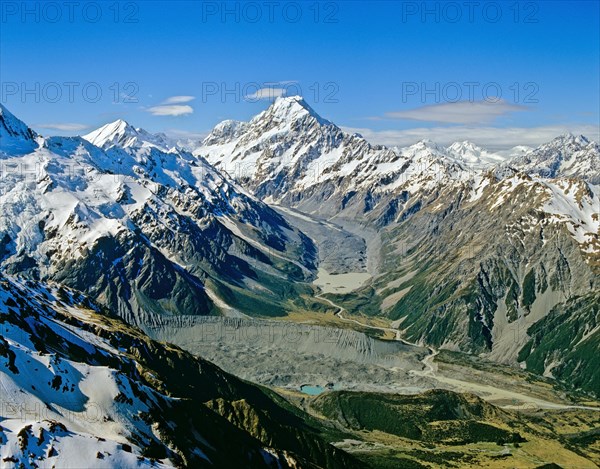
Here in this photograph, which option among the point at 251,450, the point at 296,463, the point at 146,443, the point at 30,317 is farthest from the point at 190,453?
the point at 30,317

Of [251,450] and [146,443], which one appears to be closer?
[146,443]

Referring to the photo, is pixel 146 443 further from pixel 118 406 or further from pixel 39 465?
pixel 39 465

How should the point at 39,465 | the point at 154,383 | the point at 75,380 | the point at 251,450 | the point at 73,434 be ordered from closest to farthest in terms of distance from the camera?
the point at 39,465
the point at 73,434
the point at 75,380
the point at 251,450
the point at 154,383

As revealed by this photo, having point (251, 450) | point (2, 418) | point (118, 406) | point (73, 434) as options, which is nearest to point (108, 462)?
point (73, 434)

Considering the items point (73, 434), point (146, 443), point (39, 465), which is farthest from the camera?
point (146, 443)

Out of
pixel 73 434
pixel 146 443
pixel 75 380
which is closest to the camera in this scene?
pixel 73 434

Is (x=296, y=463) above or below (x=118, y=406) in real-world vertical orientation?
below

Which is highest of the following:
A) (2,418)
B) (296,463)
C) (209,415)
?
(2,418)

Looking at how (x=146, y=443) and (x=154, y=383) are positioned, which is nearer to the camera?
(x=146, y=443)

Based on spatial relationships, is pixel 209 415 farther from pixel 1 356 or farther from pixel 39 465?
pixel 39 465
